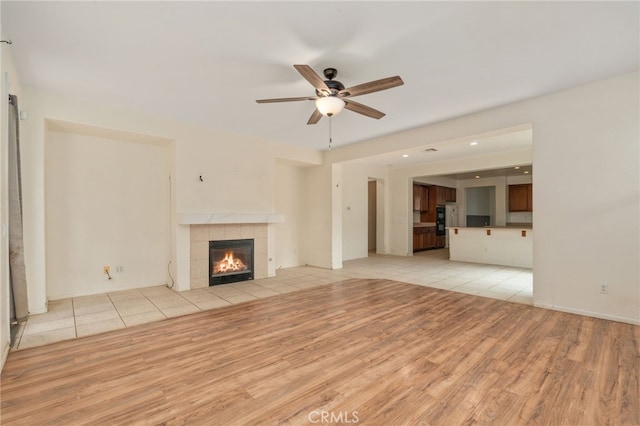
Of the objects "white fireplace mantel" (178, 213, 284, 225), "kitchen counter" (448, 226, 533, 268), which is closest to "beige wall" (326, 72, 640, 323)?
"kitchen counter" (448, 226, 533, 268)

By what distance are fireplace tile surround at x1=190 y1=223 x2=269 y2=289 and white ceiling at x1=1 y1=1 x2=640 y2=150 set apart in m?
2.06

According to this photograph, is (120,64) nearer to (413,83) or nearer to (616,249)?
(413,83)

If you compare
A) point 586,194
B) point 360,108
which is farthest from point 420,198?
point 360,108

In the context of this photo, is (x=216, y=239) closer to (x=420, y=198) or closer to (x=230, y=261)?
(x=230, y=261)

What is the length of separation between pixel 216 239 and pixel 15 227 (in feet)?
8.14

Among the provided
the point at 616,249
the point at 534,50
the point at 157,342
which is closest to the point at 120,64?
the point at 157,342

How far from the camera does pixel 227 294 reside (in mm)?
4383

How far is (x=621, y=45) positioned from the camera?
2.60m

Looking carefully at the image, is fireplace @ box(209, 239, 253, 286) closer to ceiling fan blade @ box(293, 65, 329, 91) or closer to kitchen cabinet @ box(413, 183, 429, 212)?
ceiling fan blade @ box(293, 65, 329, 91)

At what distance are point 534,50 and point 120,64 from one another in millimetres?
4012

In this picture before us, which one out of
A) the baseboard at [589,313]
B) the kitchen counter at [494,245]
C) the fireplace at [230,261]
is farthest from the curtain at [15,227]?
the kitchen counter at [494,245]

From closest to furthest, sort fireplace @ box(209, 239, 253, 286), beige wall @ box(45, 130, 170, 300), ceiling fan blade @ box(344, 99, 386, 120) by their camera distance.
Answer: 1. ceiling fan blade @ box(344, 99, 386, 120)
2. beige wall @ box(45, 130, 170, 300)
3. fireplace @ box(209, 239, 253, 286)

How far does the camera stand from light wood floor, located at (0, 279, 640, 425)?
5.63ft

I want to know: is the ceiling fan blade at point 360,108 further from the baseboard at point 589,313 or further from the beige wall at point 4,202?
the baseboard at point 589,313
